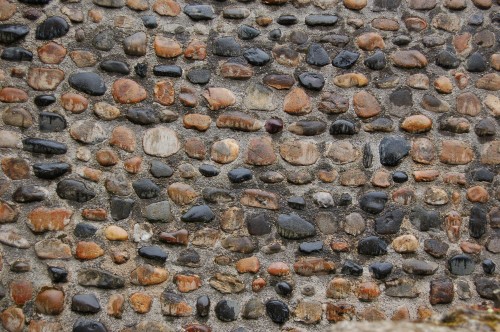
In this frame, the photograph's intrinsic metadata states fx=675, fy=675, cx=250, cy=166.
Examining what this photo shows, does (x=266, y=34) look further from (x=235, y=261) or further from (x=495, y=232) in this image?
(x=495, y=232)

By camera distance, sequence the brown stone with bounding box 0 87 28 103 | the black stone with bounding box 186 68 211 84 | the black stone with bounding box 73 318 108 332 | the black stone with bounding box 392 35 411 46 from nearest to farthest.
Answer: the black stone with bounding box 73 318 108 332, the brown stone with bounding box 0 87 28 103, the black stone with bounding box 186 68 211 84, the black stone with bounding box 392 35 411 46

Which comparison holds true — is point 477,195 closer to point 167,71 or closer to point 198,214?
point 198,214

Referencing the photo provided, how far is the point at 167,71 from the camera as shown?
3492 millimetres

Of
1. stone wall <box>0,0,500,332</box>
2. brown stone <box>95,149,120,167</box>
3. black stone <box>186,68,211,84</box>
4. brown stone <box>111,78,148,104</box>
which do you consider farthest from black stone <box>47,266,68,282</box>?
black stone <box>186,68,211,84</box>

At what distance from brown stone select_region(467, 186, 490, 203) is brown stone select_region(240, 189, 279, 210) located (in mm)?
1026

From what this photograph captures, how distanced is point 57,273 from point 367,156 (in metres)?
1.68

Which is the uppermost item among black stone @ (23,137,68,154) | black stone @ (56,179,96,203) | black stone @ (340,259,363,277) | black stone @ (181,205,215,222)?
black stone @ (23,137,68,154)

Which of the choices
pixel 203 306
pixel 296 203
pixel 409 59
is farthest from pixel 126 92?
pixel 409 59

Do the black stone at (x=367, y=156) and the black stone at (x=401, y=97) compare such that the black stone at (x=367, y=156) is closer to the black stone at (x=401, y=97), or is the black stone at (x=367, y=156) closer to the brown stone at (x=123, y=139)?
the black stone at (x=401, y=97)

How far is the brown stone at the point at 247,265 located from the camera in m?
3.39

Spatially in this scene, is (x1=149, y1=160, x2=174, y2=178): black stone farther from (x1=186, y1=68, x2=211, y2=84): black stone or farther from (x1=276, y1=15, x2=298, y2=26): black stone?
(x1=276, y1=15, x2=298, y2=26): black stone

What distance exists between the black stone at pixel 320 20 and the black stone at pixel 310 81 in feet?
0.90

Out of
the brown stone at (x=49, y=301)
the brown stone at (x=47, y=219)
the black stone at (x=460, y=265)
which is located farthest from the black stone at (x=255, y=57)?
the brown stone at (x=49, y=301)

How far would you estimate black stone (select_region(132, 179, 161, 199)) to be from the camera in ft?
11.2
